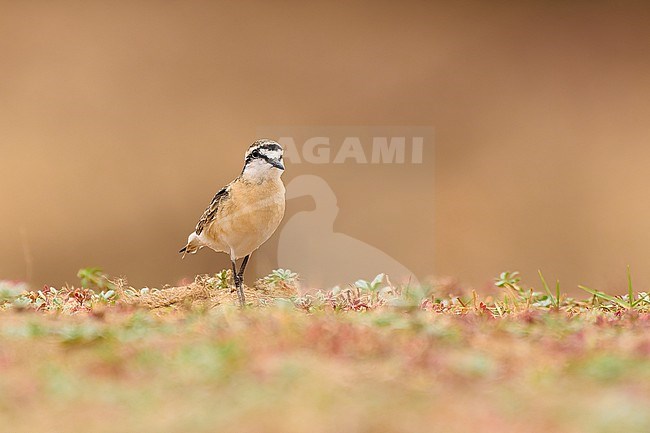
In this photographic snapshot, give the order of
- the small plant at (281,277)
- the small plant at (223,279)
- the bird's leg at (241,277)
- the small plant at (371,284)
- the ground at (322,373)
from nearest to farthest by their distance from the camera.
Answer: the ground at (322,373) < the small plant at (371,284) < the bird's leg at (241,277) < the small plant at (281,277) < the small plant at (223,279)

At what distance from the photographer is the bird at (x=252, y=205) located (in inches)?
188

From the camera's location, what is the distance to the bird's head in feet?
15.5

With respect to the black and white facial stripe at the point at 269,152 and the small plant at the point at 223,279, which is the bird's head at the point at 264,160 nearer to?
the black and white facial stripe at the point at 269,152

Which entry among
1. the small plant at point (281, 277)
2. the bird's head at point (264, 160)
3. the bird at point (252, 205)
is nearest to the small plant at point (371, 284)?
the small plant at point (281, 277)

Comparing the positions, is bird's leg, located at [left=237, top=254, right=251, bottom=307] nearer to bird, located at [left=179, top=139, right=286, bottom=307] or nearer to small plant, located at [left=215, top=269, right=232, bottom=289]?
bird, located at [left=179, top=139, right=286, bottom=307]

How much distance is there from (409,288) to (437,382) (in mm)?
2122

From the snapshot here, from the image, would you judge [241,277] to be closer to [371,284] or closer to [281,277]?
[281,277]

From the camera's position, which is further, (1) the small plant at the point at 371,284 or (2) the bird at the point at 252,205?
(2) the bird at the point at 252,205

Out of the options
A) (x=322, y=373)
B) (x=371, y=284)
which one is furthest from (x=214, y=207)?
(x=322, y=373)

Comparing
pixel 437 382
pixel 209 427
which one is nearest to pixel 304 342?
pixel 437 382

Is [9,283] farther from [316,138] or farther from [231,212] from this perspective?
[316,138]

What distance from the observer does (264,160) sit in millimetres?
4770

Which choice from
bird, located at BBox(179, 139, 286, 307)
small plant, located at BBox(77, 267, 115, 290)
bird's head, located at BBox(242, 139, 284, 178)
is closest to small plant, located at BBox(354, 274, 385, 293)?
bird, located at BBox(179, 139, 286, 307)

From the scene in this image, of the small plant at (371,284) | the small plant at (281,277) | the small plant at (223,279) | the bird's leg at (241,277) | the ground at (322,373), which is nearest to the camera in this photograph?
the ground at (322,373)
